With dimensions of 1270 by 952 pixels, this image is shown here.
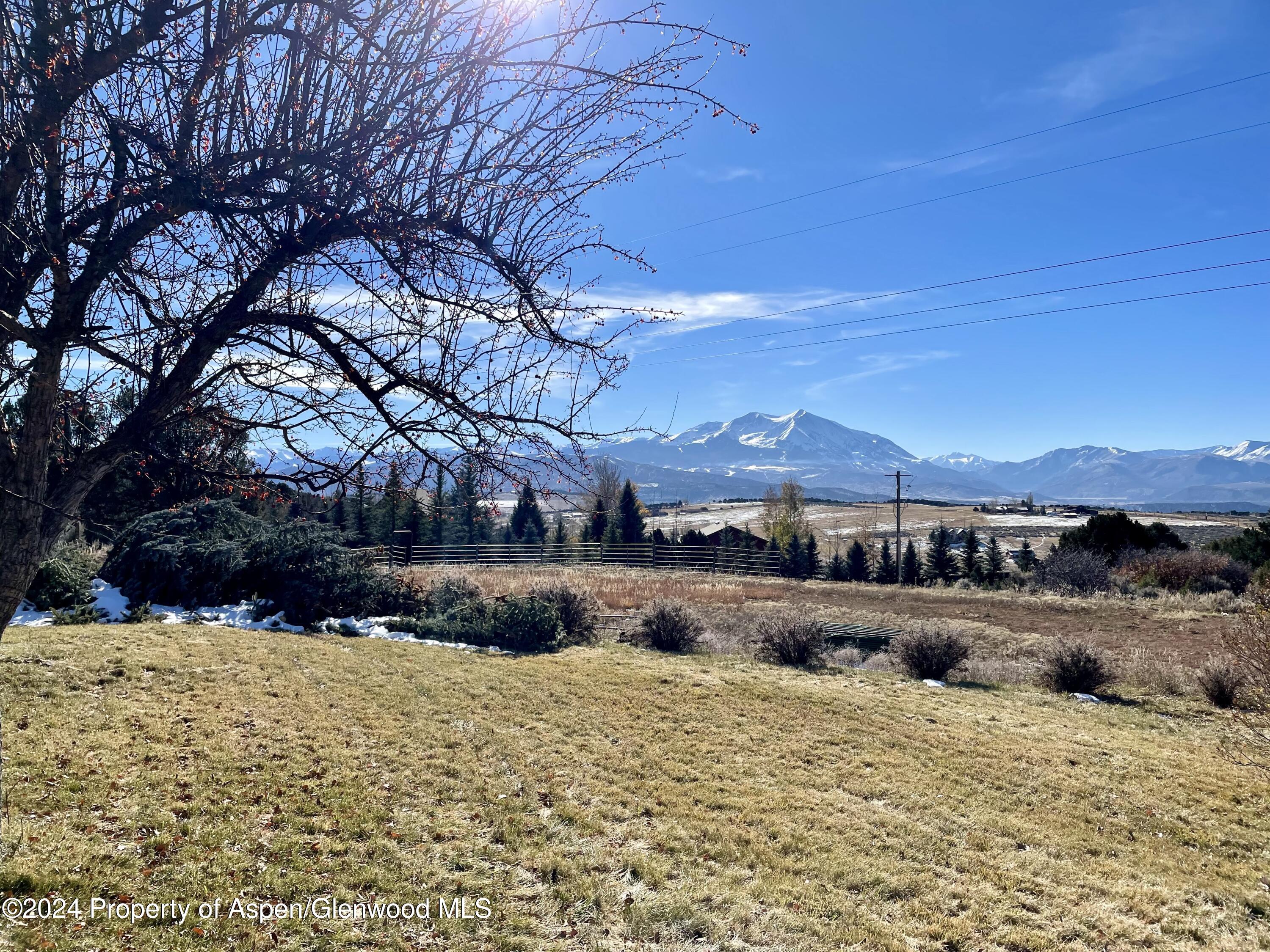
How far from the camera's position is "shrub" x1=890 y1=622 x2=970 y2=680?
13047 millimetres

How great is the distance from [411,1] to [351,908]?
186 inches

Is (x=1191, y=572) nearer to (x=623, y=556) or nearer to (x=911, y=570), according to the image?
(x=911, y=570)

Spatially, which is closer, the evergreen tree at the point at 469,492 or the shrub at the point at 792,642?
the evergreen tree at the point at 469,492

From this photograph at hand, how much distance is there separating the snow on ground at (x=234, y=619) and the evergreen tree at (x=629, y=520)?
3514cm

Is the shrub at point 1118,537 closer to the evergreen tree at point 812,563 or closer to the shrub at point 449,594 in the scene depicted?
the evergreen tree at point 812,563

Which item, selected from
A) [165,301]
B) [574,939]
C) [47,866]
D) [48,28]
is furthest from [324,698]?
[48,28]

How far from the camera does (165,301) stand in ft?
8.34

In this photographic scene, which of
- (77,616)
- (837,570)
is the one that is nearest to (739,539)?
(837,570)

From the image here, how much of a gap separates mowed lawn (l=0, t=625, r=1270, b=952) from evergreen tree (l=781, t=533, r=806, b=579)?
32.3m

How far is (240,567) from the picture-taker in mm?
14562

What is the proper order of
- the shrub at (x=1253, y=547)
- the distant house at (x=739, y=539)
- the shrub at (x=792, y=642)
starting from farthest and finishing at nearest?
the distant house at (x=739, y=539)
the shrub at (x=1253, y=547)
the shrub at (x=792, y=642)

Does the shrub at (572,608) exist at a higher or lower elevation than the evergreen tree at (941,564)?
higher

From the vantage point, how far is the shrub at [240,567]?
14367 millimetres

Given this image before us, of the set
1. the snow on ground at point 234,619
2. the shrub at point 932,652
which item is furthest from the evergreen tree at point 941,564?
the snow on ground at point 234,619
